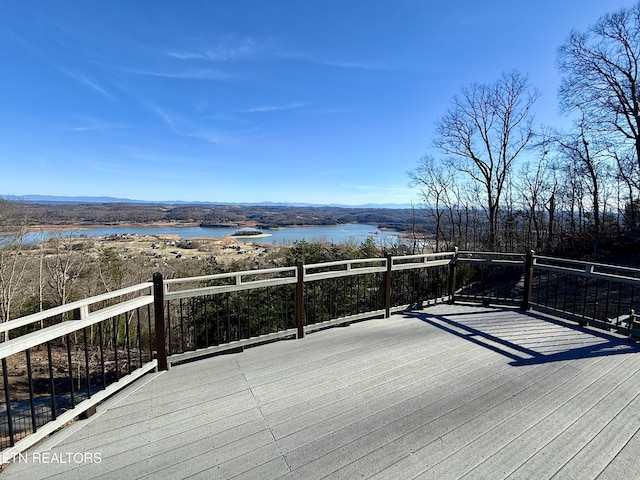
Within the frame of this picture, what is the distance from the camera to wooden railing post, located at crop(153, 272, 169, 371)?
281 cm

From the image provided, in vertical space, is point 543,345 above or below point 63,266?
above

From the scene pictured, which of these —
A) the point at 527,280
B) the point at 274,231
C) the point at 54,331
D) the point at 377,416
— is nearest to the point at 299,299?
the point at 377,416

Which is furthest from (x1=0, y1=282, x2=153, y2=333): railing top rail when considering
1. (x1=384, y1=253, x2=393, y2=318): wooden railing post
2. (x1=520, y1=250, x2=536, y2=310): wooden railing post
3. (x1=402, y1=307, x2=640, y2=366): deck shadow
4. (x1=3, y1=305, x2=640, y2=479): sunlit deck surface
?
(x1=520, y1=250, x2=536, y2=310): wooden railing post

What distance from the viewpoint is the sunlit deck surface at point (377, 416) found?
170 cm

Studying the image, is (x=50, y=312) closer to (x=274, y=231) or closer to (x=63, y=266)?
(x=63, y=266)

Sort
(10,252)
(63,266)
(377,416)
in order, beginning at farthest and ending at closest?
(63,266), (10,252), (377,416)

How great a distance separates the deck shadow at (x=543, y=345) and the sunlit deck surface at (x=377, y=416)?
3 cm

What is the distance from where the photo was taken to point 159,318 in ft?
9.36

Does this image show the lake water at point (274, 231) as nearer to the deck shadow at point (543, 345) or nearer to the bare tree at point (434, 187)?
the bare tree at point (434, 187)

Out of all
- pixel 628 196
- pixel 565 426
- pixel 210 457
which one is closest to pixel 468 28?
pixel 565 426

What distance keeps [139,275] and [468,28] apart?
21.3m

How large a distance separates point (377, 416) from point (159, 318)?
84.0 inches

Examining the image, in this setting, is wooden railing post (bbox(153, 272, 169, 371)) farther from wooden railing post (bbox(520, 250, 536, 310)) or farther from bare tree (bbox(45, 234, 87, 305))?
bare tree (bbox(45, 234, 87, 305))

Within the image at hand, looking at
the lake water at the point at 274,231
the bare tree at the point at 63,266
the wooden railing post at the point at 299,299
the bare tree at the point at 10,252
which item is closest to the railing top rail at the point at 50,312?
the wooden railing post at the point at 299,299
